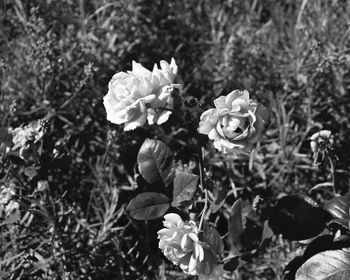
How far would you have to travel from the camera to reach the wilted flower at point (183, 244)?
155 centimetres

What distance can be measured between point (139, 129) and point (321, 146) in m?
0.91

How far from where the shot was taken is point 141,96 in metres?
1.53

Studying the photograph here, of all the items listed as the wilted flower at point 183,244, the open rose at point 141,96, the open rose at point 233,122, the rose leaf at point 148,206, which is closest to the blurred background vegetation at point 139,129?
the rose leaf at point 148,206

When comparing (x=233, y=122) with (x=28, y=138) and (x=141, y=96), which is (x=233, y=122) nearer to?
(x=141, y=96)

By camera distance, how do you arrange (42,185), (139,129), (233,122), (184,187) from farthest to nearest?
(139,129) < (42,185) < (184,187) < (233,122)

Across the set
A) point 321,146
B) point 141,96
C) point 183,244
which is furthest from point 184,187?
point 321,146

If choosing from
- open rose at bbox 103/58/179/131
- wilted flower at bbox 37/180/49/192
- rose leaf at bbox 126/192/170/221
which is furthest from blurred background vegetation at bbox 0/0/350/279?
open rose at bbox 103/58/179/131

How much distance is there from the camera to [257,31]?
111 inches

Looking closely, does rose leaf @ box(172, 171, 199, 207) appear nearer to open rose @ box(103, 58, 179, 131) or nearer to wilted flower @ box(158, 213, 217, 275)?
wilted flower @ box(158, 213, 217, 275)

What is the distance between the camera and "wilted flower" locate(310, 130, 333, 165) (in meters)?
1.85

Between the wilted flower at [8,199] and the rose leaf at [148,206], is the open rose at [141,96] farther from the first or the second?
the wilted flower at [8,199]

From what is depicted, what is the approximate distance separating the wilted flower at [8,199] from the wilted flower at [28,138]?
0.13 m

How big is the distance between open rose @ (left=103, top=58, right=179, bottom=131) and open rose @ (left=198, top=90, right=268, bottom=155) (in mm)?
130

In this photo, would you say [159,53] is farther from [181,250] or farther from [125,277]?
[181,250]
